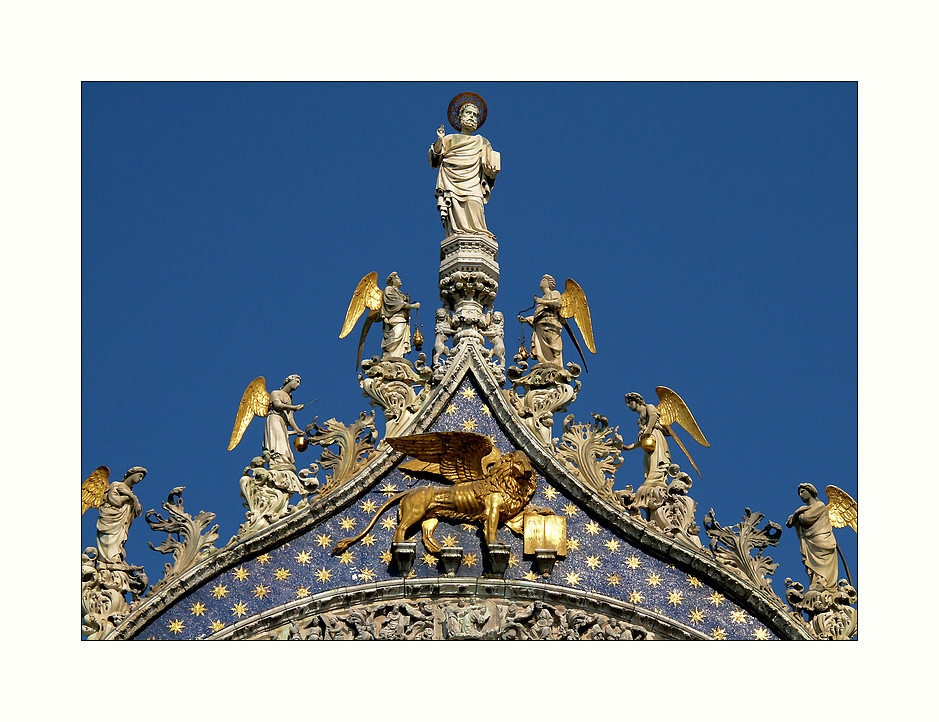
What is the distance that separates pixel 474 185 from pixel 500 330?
2190 millimetres

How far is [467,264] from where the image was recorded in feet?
92.7

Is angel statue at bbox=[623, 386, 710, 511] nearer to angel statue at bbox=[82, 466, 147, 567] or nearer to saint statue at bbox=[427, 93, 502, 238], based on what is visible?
saint statue at bbox=[427, 93, 502, 238]

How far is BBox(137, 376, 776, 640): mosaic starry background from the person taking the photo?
25.6 m

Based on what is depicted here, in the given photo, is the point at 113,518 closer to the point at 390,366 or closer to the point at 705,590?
the point at 390,366

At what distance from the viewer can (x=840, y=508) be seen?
26484 mm

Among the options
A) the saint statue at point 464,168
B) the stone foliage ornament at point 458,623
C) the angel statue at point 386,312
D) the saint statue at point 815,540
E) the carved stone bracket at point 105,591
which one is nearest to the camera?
the carved stone bracket at point 105,591

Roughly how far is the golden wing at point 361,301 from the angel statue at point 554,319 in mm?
1772

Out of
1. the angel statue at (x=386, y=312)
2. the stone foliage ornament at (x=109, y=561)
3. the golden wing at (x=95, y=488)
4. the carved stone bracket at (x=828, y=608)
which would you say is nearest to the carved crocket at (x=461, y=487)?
the angel statue at (x=386, y=312)

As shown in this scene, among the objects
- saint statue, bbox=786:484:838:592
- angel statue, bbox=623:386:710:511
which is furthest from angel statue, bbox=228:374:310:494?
saint statue, bbox=786:484:838:592

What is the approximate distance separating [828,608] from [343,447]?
5742mm

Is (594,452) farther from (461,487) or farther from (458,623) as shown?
(458,623)

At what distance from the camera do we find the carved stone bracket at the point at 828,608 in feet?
83.5

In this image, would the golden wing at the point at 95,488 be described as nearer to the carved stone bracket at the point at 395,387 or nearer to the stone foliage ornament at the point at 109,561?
the stone foliage ornament at the point at 109,561

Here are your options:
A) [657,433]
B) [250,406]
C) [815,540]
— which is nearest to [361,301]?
[250,406]
